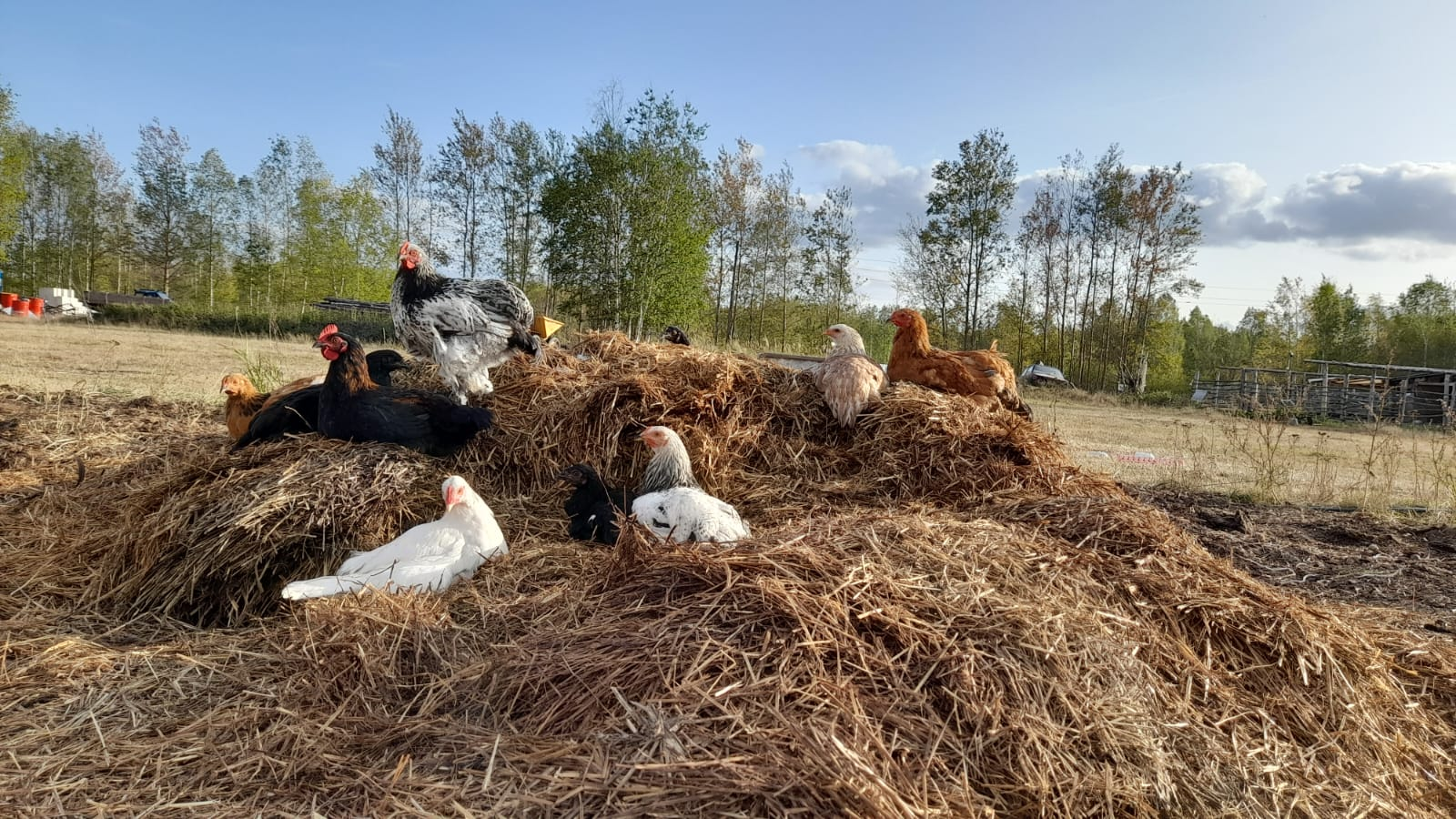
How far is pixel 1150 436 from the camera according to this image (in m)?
14.2

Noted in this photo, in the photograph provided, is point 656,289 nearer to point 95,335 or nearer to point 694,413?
point 95,335

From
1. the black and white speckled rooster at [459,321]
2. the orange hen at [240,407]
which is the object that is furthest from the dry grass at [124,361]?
the black and white speckled rooster at [459,321]

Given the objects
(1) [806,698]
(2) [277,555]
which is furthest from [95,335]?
(1) [806,698]

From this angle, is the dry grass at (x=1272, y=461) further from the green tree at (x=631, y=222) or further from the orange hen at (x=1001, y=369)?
the green tree at (x=631, y=222)

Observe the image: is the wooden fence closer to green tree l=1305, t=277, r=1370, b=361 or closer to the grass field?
the grass field

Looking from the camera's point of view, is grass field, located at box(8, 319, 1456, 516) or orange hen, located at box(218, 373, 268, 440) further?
grass field, located at box(8, 319, 1456, 516)

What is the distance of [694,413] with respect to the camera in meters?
4.33

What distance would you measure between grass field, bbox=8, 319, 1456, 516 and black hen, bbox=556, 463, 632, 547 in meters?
3.41

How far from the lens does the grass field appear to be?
6.67m

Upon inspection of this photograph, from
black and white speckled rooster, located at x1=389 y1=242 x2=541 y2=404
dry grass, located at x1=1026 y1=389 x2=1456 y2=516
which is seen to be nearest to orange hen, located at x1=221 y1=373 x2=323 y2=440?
black and white speckled rooster, located at x1=389 y1=242 x2=541 y2=404

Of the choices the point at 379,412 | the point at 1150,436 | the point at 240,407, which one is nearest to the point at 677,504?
the point at 379,412

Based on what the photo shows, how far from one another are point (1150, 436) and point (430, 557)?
1511 cm

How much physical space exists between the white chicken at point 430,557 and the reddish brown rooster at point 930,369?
337 centimetres

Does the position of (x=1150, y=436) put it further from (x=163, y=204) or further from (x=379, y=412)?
(x=163, y=204)
